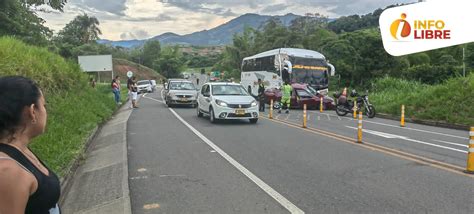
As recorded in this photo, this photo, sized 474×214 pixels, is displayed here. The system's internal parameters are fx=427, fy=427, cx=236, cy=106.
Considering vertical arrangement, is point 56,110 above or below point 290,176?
above

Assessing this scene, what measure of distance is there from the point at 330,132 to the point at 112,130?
719cm

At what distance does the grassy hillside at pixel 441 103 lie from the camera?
59.5ft

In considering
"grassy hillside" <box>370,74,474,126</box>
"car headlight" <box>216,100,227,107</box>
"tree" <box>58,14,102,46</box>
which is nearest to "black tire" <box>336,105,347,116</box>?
"grassy hillside" <box>370,74,474,126</box>

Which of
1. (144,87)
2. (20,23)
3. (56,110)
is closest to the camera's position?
(56,110)

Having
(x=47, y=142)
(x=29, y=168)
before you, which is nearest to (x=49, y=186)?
(x=29, y=168)

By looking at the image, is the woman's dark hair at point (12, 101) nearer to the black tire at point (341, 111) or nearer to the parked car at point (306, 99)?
the black tire at point (341, 111)

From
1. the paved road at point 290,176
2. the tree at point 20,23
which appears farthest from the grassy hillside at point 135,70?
the paved road at point 290,176

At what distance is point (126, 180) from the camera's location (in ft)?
23.0


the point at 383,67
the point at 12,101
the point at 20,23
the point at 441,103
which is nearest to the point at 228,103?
the point at 441,103

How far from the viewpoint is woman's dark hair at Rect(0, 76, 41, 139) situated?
210cm

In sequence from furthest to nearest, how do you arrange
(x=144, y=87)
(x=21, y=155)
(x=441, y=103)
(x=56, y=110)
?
(x=144, y=87), (x=441, y=103), (x=56, y=110), (x=21, y=155)

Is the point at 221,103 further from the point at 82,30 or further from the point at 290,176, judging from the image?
the point at 82,30

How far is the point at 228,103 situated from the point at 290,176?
8.30m

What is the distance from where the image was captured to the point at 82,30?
113625 millimetres
